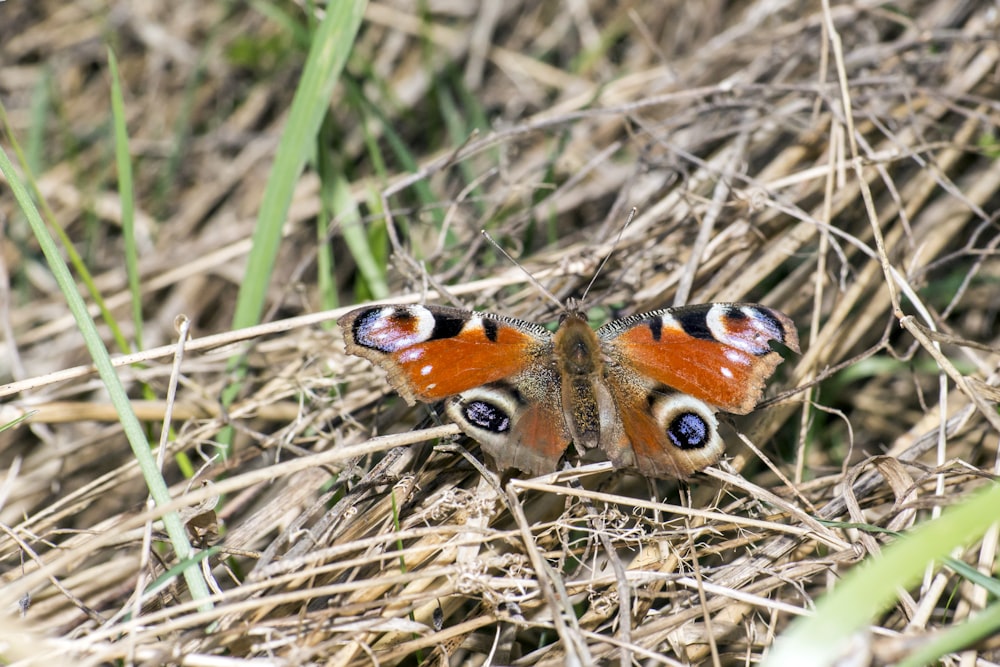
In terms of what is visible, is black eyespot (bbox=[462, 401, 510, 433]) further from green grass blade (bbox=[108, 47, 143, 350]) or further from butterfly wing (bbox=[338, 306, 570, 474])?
green grass blade (bbox=[108, 47, 143, 350])

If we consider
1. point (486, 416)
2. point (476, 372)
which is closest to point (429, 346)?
point (476, 372)

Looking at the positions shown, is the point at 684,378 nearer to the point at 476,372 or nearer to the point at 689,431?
the point at 689,431

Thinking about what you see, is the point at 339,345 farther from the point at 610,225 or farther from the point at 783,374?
the point at 783,374

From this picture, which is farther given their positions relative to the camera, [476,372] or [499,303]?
[499,303]

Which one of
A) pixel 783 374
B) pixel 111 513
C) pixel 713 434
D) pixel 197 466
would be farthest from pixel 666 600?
pixel 111 513

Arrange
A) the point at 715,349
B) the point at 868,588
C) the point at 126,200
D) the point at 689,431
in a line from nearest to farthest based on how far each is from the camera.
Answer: the point at 868,588 → the point at 689,431 → the point at 715,349 → the point at 126,200

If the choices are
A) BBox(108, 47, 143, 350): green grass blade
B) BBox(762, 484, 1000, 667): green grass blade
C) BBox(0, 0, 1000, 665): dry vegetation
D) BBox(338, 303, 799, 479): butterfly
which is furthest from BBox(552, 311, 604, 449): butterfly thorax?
BBox(108, 47, 143, 350): green grass blade
